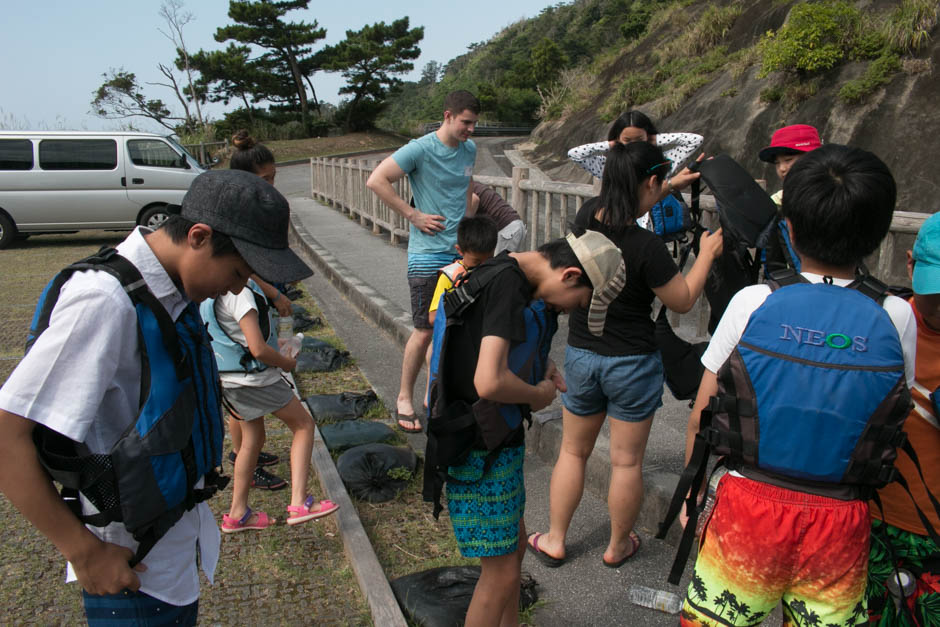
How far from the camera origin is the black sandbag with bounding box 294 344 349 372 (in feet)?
19.6

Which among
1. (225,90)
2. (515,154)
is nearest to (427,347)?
(515,154)

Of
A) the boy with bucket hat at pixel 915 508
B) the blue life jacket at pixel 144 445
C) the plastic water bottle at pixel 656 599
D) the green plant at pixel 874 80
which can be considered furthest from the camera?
the green plant at pixel 874 80

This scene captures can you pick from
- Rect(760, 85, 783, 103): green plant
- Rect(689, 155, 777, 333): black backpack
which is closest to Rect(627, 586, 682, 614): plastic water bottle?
Rect(689, 155, 777, 333): black backpack

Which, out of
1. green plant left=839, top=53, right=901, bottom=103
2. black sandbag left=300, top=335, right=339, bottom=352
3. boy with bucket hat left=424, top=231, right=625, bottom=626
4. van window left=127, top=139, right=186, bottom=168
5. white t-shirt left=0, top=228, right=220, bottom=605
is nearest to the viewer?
white t-shirt left=0, top=228, right=220, bottom=605

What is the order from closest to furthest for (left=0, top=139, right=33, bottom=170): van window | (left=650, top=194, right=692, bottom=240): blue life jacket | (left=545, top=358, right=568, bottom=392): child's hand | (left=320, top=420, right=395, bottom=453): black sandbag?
(left=545, top=358, right=568, bottom=392): child's hand → (left=650, top=194, right=692, bottom=240): blue life jacket → (left=320, top=420, right=395, bottom=453): black sandbag → (left=0, top=139, right=33, bottom=170): van window

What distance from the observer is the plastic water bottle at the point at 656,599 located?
2.89 metres

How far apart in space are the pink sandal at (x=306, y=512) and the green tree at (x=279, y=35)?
128ft

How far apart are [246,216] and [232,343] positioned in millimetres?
1787

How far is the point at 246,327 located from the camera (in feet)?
10.0

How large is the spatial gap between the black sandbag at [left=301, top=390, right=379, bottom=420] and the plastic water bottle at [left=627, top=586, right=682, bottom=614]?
98.5 inches

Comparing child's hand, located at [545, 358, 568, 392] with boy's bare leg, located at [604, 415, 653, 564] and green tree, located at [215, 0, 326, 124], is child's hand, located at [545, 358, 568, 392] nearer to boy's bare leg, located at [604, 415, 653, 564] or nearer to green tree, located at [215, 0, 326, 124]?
boy's bare leg, located at [604, 415, 653, 564]

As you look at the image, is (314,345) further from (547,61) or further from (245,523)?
(547,61)

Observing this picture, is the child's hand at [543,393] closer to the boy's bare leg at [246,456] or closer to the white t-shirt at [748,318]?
the white t-shirt at [748,318]

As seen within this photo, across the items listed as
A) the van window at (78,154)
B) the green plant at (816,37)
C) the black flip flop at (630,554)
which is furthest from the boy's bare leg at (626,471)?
the van window at (78,154)
